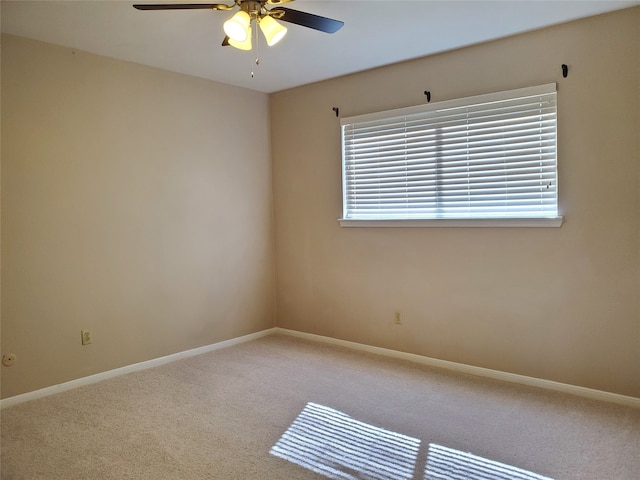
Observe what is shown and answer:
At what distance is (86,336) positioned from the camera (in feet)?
11.9

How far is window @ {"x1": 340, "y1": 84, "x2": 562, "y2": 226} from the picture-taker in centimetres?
336

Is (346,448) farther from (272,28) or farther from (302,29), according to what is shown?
(302,29)

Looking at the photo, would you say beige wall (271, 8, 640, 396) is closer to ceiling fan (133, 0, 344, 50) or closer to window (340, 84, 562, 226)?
window (340, 84, 562, 226)

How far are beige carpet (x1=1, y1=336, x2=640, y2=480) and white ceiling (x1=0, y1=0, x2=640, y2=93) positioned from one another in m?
2.44

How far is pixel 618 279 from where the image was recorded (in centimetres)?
309

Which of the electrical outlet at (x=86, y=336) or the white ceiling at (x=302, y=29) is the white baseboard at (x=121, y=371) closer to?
the electrical outlet at (x=86, y=336)

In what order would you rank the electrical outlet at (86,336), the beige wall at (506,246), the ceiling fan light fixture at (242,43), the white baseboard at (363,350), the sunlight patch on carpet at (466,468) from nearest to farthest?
the sunlight patch on carpet at (466,468)
the ceiling fan light fixture at (242,43)
the beige wall at (506,246)
the white baseboard at (363,350)
the electrical outlet at (86,336)

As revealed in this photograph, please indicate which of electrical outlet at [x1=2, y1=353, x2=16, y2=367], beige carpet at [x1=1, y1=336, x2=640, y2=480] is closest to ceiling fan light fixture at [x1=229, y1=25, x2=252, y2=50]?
beige carpet at [x1=1, y1=336, x2=640, y2=480]

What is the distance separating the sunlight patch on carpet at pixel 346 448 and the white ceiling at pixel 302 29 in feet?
8.06

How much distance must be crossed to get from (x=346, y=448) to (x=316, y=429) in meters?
0.28

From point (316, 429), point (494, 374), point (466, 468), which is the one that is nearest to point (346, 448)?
point (316, 429)

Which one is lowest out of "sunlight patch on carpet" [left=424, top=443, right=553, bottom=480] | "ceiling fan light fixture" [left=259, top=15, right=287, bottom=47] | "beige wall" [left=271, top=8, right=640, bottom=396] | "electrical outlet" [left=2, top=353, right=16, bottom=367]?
"sunlight patch on carpet" [left=424, top=443, right=553, bottom=480]

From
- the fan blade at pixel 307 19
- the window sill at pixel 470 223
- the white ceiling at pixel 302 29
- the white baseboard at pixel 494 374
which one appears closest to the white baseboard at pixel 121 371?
the white baseboard at pixel 494 374

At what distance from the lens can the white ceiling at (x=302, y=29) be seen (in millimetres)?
2873
